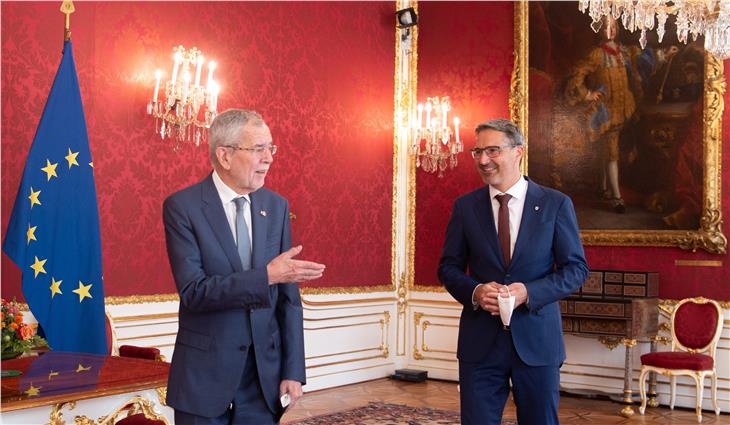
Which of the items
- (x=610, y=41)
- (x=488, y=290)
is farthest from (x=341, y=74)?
(x=488, y=290)

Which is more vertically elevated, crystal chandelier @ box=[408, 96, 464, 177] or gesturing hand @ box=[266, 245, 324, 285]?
crystal chandelier @ box=[408, 96, 464, 177]

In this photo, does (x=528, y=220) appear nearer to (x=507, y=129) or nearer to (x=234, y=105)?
(x=507, y=129)

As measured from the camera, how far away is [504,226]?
351cm

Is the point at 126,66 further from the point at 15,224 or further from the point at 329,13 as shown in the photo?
the point at 329,13

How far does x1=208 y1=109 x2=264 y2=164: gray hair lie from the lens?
262cm

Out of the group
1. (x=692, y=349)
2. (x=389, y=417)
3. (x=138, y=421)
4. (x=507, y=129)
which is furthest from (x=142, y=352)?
(x=692, y=349)

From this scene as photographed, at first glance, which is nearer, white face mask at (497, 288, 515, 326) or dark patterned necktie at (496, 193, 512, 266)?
white face mask at (497, 288, 515, 326)

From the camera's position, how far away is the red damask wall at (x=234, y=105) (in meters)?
5.66

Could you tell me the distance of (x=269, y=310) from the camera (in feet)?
8.72

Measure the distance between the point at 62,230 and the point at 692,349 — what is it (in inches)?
202

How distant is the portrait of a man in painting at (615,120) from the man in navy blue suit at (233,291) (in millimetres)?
5366

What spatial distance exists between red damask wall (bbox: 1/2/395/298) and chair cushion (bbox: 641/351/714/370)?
293cm

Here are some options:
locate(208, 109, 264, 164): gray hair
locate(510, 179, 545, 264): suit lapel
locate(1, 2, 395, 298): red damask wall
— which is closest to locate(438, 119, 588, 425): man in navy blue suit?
locate(510, 179, 545, 264): suit lapel

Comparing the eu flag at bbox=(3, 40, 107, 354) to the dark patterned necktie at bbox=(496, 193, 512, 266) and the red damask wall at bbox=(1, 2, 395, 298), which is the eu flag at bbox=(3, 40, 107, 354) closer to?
the red damask wall at bbox=(1, 2, 395, 298)
